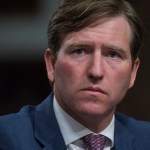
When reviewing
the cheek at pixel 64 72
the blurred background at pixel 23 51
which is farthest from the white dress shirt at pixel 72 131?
the blurred background at pixel 23 51

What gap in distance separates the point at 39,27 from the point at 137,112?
2.74ft

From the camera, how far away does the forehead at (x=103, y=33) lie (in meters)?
1.76

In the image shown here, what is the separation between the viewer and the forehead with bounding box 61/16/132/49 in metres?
1.76

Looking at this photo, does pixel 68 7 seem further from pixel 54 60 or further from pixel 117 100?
pixel 117 100

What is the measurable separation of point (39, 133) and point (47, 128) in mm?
36

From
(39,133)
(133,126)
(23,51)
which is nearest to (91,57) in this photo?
(39,133)

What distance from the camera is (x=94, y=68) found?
170 cm

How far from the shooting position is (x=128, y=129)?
2051 mm

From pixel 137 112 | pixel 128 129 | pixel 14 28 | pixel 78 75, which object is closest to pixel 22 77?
pixel 14 28

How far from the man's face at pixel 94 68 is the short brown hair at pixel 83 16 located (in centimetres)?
2

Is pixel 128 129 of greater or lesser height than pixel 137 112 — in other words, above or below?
above

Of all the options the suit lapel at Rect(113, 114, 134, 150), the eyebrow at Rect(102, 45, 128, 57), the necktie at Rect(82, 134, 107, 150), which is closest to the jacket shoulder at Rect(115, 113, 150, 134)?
the suit lapel at Rect(113, 114, 134, 150)

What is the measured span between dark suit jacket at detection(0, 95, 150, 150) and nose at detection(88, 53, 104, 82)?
0.25 m

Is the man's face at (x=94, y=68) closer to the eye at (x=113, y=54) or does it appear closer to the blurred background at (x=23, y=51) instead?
the eye at (x=113, y=54)
